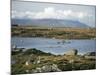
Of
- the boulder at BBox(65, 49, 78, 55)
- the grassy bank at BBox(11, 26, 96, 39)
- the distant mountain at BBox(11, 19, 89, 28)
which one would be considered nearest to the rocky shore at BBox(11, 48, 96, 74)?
the boulder at BBox(65, 49, 78, 55)

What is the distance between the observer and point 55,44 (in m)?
2.64

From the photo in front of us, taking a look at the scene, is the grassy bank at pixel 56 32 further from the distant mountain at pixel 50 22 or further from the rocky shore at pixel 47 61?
the rocky shore at pixel 47 61

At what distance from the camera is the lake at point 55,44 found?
2.51 meters

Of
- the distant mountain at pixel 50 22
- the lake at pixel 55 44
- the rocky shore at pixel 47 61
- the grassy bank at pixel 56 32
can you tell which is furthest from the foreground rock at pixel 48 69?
the distant mountain at pixel 50 22

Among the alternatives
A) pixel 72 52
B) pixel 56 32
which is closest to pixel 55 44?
pixel 56 32

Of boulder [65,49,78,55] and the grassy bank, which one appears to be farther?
boulder [65,49,78,55]

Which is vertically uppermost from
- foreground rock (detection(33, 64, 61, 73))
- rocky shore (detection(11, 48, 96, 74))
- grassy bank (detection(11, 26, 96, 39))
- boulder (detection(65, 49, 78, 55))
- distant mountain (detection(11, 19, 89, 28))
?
distant mountain (detection(11, 19, 89, 28))

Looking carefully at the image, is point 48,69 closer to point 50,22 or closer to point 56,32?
point 56,32

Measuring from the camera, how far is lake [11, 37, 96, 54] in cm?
251

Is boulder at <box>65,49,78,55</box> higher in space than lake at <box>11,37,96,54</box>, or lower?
lower

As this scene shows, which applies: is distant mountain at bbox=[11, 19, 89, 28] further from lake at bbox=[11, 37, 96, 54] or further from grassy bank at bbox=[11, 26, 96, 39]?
lake at bbox=[11, 37, 96, 54]

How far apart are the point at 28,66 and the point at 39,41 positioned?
34cm

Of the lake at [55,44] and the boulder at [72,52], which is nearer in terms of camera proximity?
the lake at [55,44]
